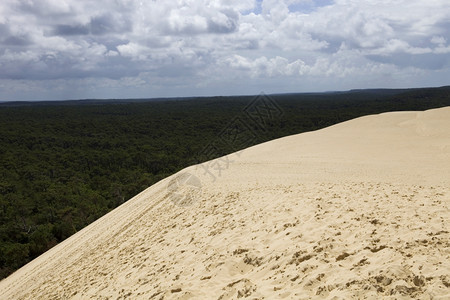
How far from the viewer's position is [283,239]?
20.9 ft

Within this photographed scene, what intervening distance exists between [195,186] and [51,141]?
216ft

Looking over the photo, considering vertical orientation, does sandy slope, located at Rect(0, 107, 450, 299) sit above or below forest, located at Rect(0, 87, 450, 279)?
above

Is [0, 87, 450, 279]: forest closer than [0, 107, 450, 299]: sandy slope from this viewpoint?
No

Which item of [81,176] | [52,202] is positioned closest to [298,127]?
[81,176]

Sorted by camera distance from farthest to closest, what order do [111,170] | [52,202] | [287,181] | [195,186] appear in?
[111,170]
[52,202]
[195,186]
[287,181]

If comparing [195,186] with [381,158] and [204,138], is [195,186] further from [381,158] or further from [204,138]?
[204,138]

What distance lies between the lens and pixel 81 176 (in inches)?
1817

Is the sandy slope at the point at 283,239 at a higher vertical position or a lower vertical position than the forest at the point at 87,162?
higher

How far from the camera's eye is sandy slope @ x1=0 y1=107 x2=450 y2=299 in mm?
4645

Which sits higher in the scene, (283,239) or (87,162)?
(283,239)

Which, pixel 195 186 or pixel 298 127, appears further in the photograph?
pixel 298 127

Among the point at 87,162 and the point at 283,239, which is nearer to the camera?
the point at 283,239

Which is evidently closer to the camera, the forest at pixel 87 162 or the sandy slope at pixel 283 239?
the sandy slope at pixel 283 239

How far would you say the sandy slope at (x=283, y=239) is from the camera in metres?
4.64
